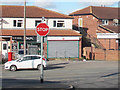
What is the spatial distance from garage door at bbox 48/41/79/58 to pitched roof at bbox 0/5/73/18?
4799 millimetres

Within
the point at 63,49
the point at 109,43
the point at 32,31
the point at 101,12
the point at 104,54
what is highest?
the point at 101,12

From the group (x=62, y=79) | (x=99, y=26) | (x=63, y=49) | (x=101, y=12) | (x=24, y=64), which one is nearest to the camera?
(x=62, y=79)

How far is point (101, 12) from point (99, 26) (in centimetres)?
595

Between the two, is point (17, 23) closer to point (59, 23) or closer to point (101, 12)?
point (59, 23)

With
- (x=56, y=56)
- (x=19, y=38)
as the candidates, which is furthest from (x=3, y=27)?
(x=56, y=56)

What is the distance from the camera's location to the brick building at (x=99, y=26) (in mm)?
40125

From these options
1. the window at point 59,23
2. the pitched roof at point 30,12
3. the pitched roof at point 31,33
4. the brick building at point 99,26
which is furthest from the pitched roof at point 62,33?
the brick building at point 99,26

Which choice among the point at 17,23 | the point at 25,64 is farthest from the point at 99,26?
the point at 25,64

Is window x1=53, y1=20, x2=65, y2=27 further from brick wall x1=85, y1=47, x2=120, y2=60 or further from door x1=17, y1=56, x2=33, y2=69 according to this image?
door x1=17, y1=56, x2=33, y2=69

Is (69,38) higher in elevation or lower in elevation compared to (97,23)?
lower

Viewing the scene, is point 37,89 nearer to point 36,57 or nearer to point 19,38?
point 36,57

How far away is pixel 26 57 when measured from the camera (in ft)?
71.5

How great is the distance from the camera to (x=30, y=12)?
3706 cm

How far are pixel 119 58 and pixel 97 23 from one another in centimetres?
1400
